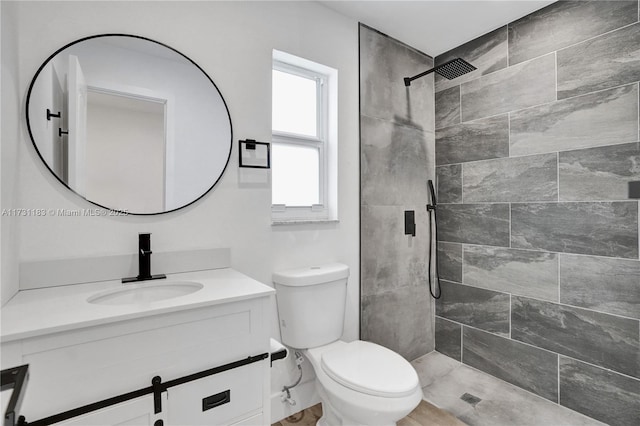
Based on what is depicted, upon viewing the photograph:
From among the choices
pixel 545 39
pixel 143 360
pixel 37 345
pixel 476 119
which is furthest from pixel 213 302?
pixel 545 39

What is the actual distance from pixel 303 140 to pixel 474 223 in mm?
1366

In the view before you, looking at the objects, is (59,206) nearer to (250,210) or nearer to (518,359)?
(250,210)

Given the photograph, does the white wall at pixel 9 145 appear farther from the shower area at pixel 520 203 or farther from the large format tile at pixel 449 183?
the large format tile at pixel 449 183

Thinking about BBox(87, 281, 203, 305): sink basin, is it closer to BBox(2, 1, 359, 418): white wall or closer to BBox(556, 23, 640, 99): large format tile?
BBox(2, 1, 359, 418): white wall

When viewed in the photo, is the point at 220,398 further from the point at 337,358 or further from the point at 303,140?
the point at 303,140

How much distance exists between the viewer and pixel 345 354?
1614 mm

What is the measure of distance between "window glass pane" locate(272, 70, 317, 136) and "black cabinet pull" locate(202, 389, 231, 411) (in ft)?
4.45

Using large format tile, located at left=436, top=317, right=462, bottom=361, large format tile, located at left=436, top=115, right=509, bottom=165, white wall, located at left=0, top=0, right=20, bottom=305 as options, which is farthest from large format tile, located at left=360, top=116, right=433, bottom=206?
white wall, located at left=0, top=0, right=20, bottom=305

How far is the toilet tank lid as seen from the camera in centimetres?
165

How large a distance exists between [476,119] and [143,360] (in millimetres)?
2407

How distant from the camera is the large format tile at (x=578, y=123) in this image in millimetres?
1679

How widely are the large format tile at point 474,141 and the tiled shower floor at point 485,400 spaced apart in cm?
152

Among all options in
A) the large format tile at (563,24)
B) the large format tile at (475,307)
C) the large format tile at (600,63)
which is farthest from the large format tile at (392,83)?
the large format tile at (475,307)

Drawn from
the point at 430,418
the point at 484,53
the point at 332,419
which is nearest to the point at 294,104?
the point at 484,53
